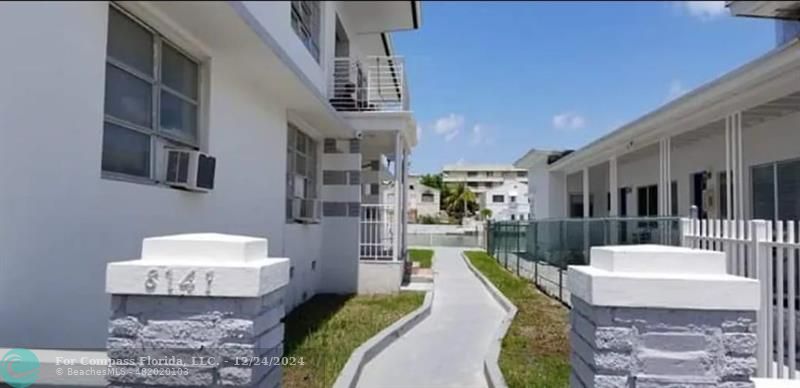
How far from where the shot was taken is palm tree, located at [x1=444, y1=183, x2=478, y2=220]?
2325 inches

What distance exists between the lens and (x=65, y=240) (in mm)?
2779

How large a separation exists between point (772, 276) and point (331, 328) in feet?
15.2

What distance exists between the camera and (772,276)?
180 inches

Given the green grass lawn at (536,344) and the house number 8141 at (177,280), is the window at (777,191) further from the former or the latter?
the house number 8141 at (177,280)

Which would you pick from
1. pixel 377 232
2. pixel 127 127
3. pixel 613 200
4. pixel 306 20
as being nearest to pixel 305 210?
pixel 377 232

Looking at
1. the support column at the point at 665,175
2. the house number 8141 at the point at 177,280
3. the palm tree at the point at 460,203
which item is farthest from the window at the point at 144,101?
the palm tree at the point at 460,203

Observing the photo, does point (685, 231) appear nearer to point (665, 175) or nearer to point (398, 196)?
point (398, 196)

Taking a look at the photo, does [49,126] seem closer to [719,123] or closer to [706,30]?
[706,30]

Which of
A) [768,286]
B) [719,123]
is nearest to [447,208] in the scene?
[719,123]

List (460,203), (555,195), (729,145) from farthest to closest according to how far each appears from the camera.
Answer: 1. (460,203)
2. (555,195)
3. (729,145)

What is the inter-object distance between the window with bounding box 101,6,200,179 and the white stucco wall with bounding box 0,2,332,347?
0.30 ft

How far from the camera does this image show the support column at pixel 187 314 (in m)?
2.73

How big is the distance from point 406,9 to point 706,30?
1.49m

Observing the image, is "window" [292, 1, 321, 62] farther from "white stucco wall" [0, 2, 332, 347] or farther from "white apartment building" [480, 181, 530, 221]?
"white apartment building" [480, 181, 530, 221]
